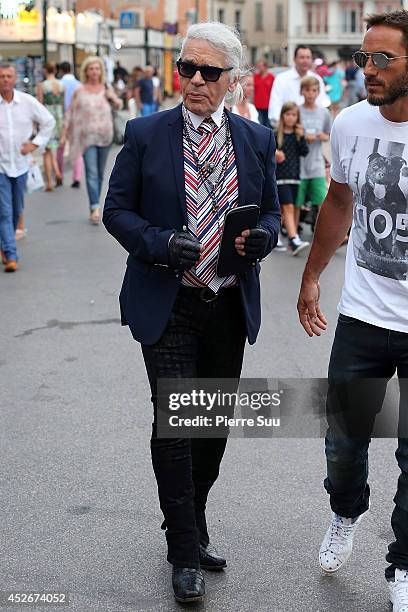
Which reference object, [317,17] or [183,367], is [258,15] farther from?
[183,367]

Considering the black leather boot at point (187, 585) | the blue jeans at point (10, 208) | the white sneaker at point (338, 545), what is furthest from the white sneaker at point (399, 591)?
the blue jeans at point (10, 208)

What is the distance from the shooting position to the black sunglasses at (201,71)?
3.84 m

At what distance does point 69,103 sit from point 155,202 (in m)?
15.4

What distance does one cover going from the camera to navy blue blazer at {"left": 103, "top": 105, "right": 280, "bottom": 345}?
3.89 m

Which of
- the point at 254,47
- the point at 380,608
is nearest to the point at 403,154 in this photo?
the point at 380,608

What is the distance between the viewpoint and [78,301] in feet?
30.3

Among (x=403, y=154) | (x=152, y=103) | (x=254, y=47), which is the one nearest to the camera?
(x=403, y=154)

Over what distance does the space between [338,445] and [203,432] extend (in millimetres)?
480

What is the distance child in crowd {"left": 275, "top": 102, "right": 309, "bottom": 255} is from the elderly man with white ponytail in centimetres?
747

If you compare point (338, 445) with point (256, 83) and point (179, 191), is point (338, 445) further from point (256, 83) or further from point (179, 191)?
point (256, 83)

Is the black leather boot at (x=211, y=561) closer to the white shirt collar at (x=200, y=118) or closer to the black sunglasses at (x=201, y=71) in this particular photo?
the white shirt collar at (x=200, y=118)

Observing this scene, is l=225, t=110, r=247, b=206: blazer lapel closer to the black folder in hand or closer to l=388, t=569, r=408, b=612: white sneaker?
the black folder in hand

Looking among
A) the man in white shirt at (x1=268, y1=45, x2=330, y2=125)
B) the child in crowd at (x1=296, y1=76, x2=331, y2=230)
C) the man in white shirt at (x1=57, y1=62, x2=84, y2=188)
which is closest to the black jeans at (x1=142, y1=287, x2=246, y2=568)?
the child in crowd at (x1=296, y1=76, x2=331, y2=230)

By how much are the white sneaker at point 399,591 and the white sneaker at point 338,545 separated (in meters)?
0.32
